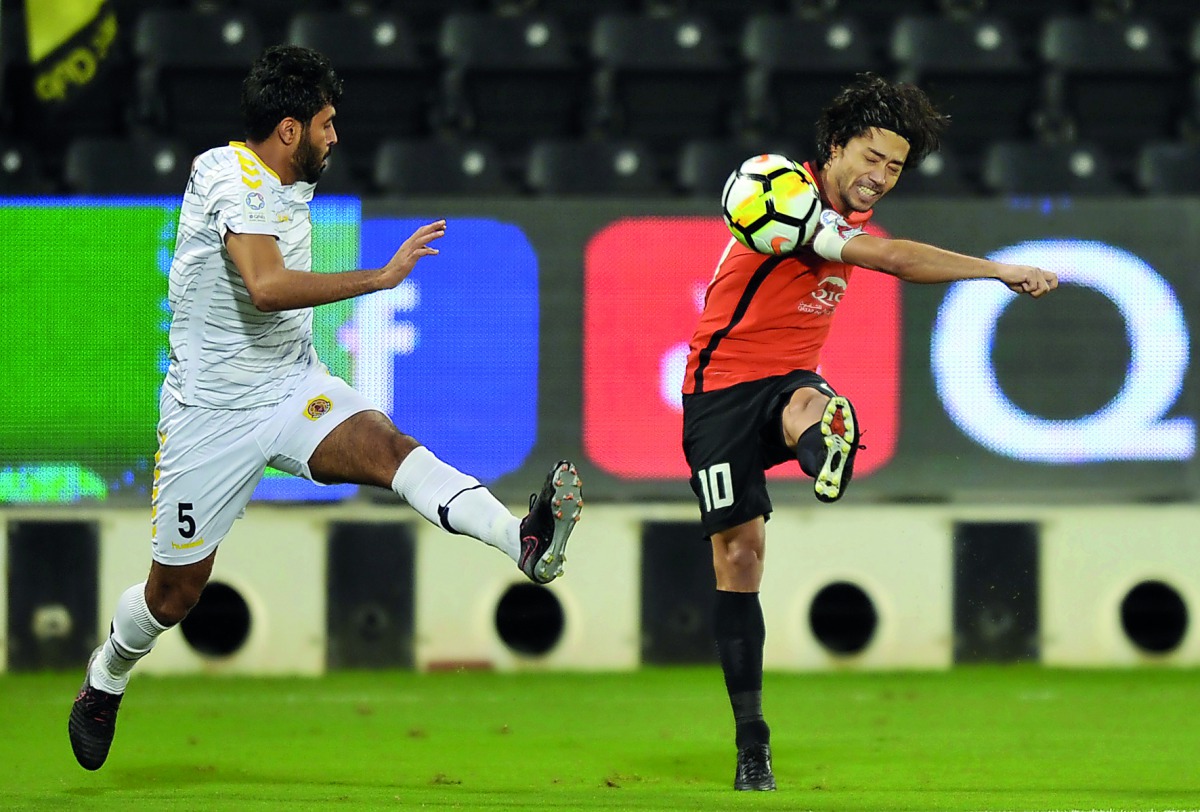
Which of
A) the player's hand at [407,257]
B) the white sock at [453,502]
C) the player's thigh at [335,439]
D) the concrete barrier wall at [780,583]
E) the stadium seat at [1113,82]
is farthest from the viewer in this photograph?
the stadium seat at [1113,82]

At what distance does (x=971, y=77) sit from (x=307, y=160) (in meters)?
5.29

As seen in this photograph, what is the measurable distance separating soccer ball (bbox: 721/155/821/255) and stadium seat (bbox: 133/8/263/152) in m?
4.86

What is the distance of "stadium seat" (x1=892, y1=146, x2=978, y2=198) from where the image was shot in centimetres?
902

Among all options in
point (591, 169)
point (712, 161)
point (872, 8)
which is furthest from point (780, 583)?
point (872, 8)

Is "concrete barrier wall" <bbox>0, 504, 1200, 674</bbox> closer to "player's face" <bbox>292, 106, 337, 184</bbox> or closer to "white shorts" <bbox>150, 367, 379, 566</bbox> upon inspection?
"white shorts" <bbox>150, 367, 379, 566</bbox>

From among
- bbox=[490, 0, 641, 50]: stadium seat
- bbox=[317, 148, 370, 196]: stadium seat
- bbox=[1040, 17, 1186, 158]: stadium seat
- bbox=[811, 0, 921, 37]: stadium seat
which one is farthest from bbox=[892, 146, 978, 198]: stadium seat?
bbox=[317, 148, 370, 196]: stadium seat

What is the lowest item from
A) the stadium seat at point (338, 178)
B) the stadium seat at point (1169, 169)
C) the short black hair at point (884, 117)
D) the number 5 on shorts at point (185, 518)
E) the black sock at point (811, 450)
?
the number 5 on shorts at point (185, 518)

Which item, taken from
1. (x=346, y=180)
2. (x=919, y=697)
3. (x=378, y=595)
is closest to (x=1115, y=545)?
(x=919, y=697)

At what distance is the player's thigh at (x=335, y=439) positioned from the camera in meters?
5.12

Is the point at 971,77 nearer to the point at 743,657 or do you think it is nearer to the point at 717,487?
the point at 717,487

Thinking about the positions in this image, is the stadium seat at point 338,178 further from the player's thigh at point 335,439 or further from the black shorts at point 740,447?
the black shorts at point 740,447

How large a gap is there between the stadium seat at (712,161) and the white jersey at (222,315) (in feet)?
12.5

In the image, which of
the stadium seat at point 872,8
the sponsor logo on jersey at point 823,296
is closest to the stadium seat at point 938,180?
the stadium seat at point 872,8

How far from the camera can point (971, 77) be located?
376 inches
